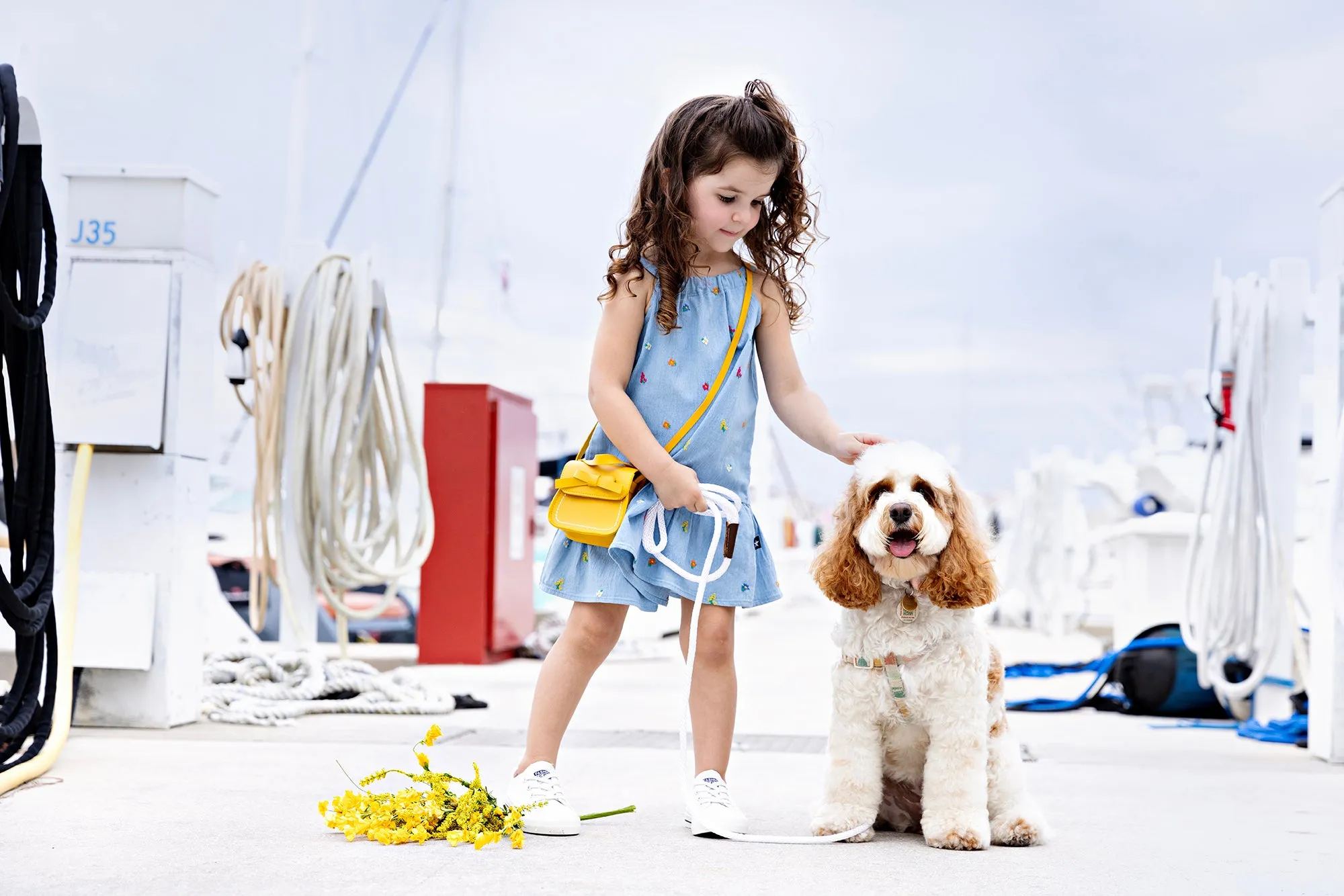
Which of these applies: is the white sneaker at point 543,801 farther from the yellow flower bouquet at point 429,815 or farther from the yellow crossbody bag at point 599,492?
the yellow crossbody bag at point 599,492

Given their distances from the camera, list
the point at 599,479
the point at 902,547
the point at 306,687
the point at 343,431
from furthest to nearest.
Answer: the point at 343,431 → the point at 306,687 → the point at 599,479 → the point at 902,547

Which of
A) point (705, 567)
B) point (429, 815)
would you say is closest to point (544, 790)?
point (429, 815)

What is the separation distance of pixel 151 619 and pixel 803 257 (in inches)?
93.0

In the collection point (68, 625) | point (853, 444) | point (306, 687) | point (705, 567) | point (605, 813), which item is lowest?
point (306, 687)

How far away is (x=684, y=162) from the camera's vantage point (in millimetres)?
2684

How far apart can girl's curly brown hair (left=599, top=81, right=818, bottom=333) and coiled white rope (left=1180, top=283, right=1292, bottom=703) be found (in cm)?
296

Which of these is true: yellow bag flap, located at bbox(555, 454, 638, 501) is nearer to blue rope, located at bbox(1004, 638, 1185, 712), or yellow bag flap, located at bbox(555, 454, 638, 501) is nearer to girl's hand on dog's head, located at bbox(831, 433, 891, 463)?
girl's hand on dog's head, located at bbox(831, 433, 891, 463)

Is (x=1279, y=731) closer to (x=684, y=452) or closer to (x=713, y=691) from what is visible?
(x=713, y=691)

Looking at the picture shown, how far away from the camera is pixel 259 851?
92.0 inches

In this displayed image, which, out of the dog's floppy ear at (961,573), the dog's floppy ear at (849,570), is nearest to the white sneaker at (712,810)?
the dog's floppy ear at (849,570)

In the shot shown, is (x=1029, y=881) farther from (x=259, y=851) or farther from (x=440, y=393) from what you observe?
(x=440, y=393)

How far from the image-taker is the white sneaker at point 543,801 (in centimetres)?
256

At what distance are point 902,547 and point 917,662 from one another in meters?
0.23

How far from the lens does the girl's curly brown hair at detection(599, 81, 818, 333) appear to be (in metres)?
2.64
